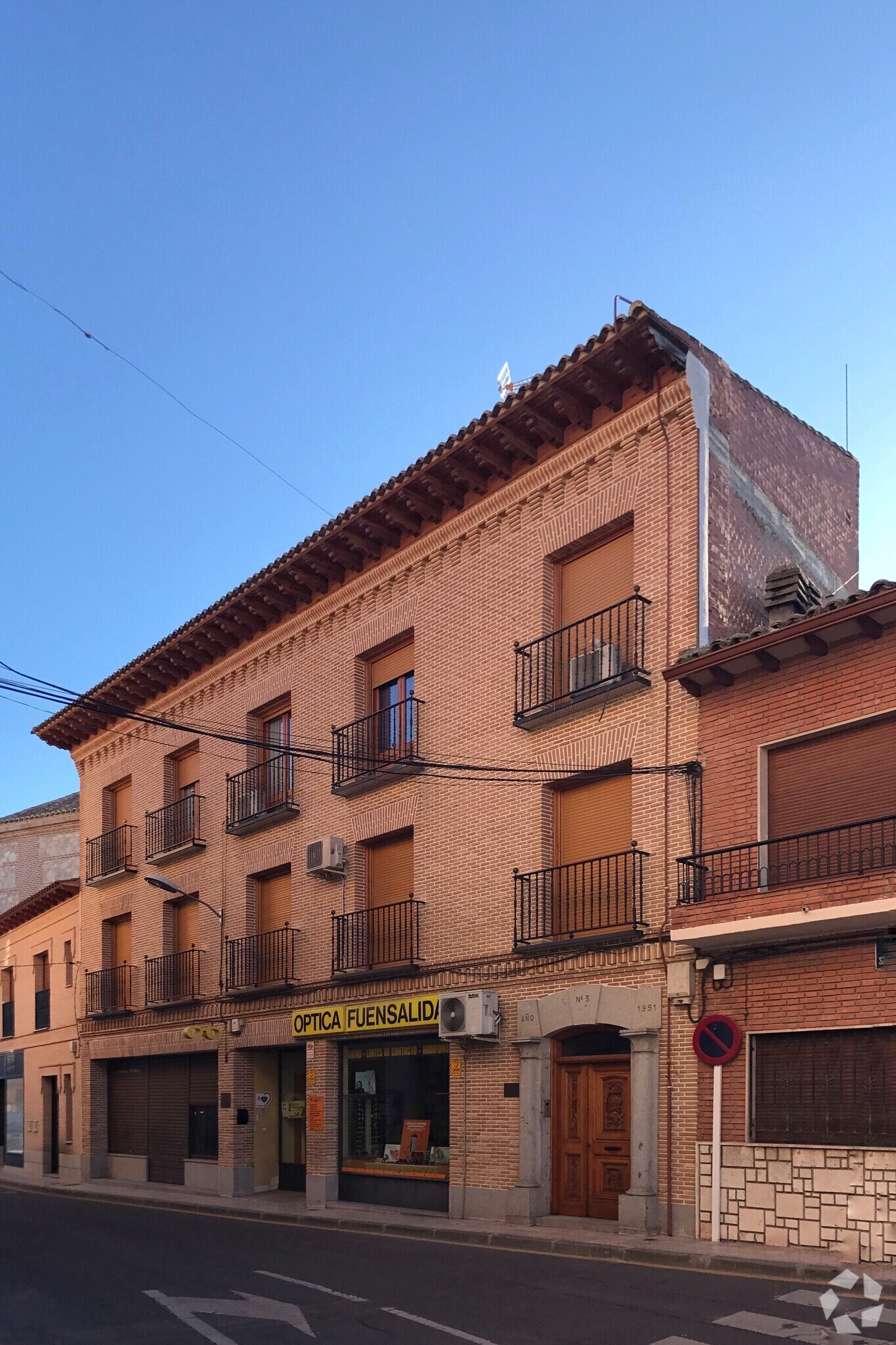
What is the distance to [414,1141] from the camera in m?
18.4

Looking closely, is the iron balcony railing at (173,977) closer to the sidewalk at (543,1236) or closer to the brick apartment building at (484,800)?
the brick apartment building at (484,800)

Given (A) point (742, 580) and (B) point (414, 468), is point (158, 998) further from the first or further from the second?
(A) point (742, 580)

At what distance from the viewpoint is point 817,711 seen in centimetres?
1332

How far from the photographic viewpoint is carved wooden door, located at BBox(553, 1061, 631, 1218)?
15.1 m

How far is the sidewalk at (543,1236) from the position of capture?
11.7 metres

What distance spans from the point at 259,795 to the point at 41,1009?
44.6ft

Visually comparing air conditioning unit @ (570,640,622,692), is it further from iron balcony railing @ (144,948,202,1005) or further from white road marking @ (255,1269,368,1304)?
iron balcony railing @ (144,948,202,1005)

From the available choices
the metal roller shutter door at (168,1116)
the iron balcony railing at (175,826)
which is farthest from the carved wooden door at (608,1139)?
the metal roller shutter door at (168,1116)

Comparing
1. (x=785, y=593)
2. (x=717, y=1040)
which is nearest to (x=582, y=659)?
(x=785, y=593)

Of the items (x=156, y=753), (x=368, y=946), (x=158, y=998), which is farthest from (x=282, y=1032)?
(x=156, y=753)

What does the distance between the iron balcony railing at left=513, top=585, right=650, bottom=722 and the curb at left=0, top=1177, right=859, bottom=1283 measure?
6.04 metres

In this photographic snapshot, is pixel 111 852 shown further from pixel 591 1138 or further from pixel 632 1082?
pixel 632 1082

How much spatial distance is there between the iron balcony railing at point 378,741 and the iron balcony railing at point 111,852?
8.37 meters

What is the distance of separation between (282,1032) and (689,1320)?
12706 mm
